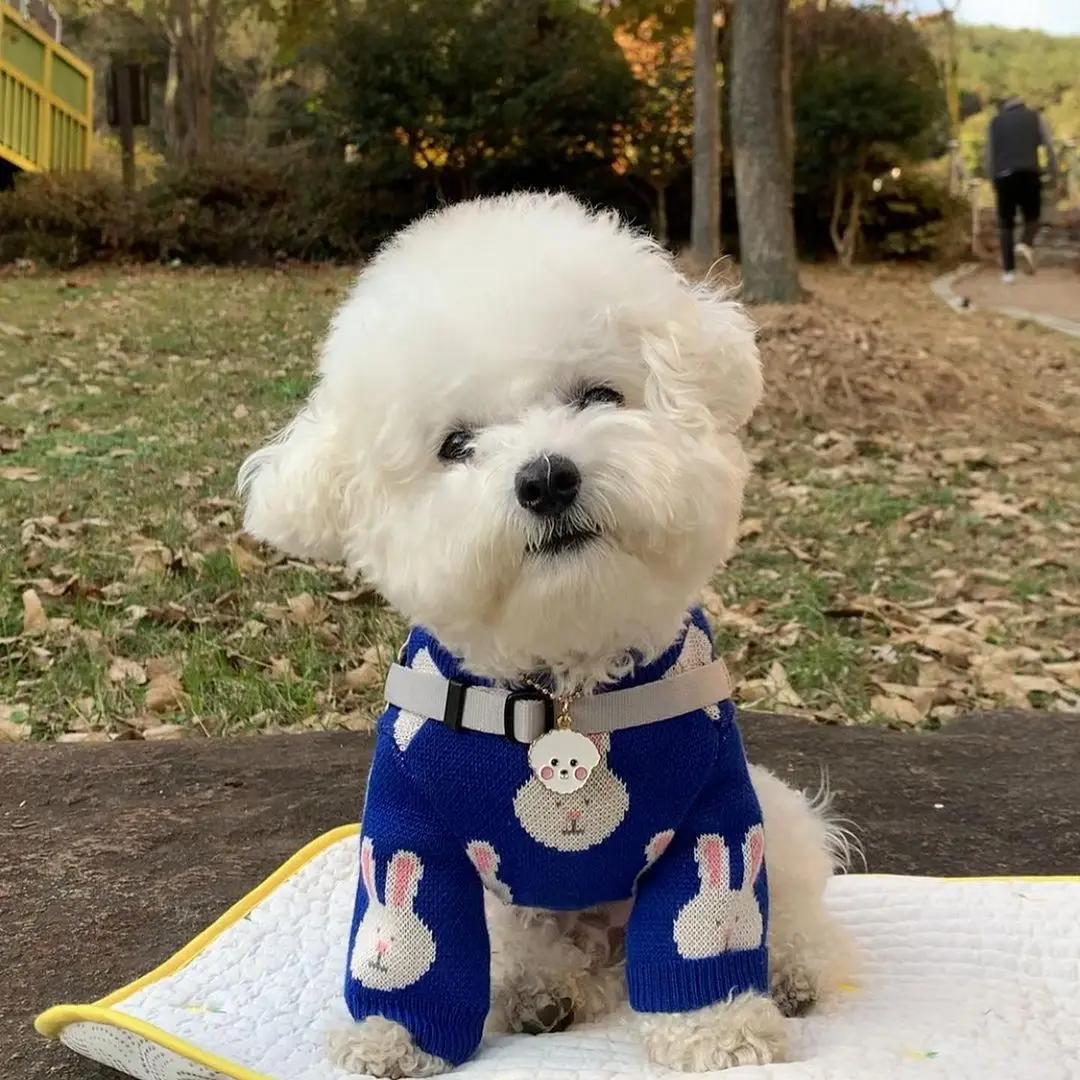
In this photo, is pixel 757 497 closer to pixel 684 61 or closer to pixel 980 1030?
pixel 980 1030

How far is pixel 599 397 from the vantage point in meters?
1.88

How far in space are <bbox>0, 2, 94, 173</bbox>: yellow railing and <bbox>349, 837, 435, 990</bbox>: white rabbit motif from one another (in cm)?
1482

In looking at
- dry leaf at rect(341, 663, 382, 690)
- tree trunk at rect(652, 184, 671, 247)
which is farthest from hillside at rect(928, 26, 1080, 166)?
dry leaf at rect(341, 663, 382, 690)

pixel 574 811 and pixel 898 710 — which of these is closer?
pixel 574 811

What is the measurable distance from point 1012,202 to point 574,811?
50.9ft

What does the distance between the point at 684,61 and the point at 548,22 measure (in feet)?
6.32

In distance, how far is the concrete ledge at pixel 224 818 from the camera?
2434mm

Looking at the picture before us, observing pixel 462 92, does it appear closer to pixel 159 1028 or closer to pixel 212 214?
pixel 212 214

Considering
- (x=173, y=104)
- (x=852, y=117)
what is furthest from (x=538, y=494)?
(x=173, y=104)

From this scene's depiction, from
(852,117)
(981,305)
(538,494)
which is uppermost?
(852,117)

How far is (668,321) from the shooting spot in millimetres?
1910

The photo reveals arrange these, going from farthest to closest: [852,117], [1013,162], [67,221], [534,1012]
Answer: [852,117]
[1013,162]
[67,221]
[534,1012]

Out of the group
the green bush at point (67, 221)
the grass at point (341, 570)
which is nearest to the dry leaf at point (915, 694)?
the grass at point (341, 570)

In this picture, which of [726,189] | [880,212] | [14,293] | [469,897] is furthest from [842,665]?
[880,212]
